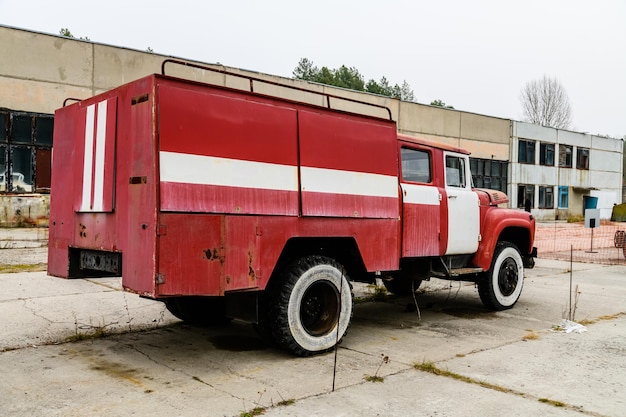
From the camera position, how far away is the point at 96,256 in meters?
5.48

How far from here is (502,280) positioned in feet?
26.7

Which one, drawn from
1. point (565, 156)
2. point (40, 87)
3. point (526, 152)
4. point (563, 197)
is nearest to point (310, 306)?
point (40, 87)

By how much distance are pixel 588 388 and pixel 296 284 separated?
2620 millimetres

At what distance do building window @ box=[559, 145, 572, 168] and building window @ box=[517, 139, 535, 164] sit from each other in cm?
377

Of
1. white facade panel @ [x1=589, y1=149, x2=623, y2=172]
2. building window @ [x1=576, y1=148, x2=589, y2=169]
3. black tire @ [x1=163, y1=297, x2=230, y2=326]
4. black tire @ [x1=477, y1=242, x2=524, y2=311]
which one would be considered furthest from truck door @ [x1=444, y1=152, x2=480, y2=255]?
white facade panel @ [x1=589, y1=149, x2=623, y2=172]

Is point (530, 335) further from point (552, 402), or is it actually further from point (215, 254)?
point (215, 254)

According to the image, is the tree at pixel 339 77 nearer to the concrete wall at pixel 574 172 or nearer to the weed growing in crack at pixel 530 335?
the concrete wall at pixel 574 172

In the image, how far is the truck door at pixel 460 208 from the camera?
7305 millimetres

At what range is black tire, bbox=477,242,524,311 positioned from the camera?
Answer: 7.93 meters

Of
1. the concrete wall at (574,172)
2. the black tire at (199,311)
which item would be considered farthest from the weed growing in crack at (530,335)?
the concrete wall at (574,172)

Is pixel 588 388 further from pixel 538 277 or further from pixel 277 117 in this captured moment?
pixel 538 277

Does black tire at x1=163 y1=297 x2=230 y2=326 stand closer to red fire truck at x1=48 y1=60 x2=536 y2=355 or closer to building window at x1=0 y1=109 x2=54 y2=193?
red fire truck at x1=48 y1=60 x2=536 y2=355

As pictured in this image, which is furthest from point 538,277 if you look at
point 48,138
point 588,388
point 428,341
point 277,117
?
point 48,138

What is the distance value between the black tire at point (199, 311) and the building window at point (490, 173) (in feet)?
99.5
